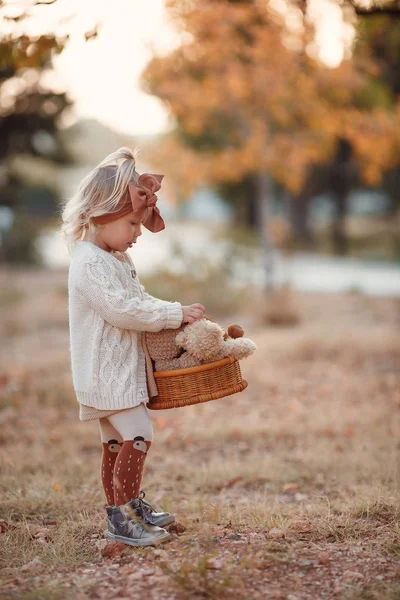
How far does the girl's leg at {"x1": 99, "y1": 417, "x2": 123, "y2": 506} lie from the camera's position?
325cm

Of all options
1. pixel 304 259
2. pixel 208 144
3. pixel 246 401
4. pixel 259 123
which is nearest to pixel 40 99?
pixel 208 144

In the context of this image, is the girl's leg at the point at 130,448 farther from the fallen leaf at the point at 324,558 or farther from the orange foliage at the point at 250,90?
the orange foliage at the point at 250,90

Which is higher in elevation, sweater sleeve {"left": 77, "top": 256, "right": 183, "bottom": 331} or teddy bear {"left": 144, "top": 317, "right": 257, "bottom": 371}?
sweater sleeve {"left": 77, "top": 256, "right": 183, "bottom": 331}

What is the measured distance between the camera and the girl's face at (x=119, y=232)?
308 cm

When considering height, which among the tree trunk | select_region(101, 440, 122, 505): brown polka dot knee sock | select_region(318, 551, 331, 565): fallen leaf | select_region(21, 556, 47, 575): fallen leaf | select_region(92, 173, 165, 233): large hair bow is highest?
the tree trunk

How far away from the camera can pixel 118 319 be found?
2939 mm

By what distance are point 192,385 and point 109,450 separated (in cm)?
58

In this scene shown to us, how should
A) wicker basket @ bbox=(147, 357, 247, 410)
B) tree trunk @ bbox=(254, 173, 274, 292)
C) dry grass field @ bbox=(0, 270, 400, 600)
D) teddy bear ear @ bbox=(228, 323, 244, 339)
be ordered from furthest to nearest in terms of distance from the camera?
tree trunk @ bbox=(254, 173, 274, 292) → teddy bear ear @ bbox=(228, 323, 244, 339) → wicker basket @ bbox=(147, 357, 247, 410) → dry grass field @ bbox=(0, 270, 400, 600)

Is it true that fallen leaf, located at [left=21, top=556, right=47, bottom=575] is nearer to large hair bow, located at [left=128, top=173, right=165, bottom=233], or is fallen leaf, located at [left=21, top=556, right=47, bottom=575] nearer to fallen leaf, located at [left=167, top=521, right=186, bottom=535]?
fallen leaf, located at [left=167, top=521, right=186, bottom=535]

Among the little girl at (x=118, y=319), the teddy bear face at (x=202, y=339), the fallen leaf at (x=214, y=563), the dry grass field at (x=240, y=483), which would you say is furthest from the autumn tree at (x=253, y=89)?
the fallen leaf at (x=214, y=563)

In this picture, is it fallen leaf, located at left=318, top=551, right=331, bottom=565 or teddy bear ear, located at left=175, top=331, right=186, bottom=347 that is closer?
fallen leaf, located at left=318, top=551, right=331, bottom=565

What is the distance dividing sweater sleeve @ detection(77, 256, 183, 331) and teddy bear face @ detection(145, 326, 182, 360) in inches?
2.0

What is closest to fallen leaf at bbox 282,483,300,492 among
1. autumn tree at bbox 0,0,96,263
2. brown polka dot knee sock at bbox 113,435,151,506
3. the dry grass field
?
the dry grass field

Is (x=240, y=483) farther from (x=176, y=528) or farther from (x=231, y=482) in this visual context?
(x=176, y=528)
